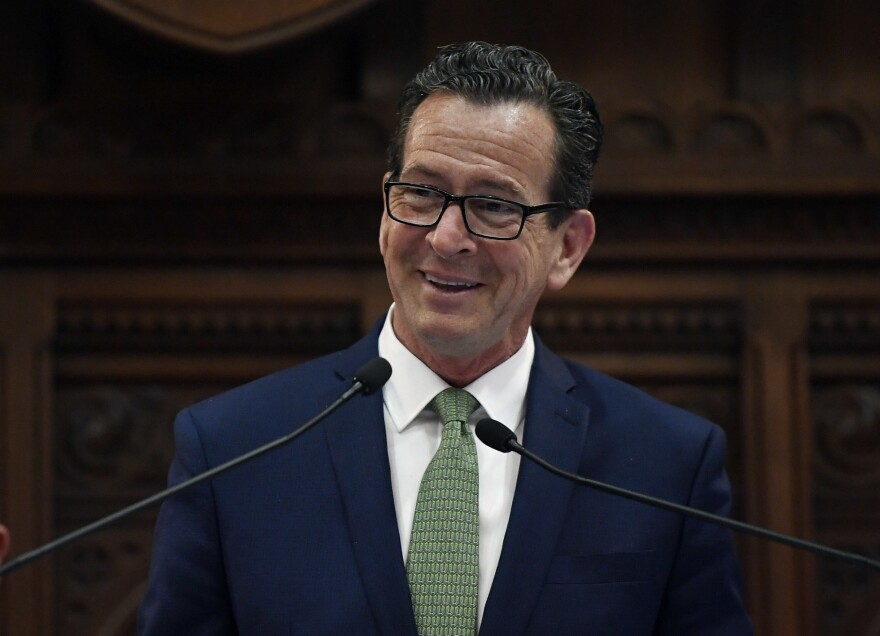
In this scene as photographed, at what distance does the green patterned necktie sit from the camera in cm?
151

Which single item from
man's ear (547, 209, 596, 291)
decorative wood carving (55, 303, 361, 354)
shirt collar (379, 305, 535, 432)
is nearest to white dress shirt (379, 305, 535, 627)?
shirt collar (379, 305, 535, 432)

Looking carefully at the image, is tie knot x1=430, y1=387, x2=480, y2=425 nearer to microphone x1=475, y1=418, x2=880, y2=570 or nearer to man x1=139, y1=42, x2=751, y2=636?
man x1=139, y1=42, x2=751, y2=636

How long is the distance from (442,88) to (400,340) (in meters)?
0.34

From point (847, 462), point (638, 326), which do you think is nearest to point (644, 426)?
point (638, 326)

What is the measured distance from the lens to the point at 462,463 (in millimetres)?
1601

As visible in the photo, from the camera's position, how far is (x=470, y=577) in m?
1.53

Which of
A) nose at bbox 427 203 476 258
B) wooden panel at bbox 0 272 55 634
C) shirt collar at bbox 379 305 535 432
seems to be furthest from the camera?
wooden panel at bbox 0 272 55 634

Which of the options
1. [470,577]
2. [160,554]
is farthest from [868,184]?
[160,554]

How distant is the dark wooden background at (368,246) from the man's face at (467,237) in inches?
36.2

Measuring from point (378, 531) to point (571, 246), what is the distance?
0.51 metres

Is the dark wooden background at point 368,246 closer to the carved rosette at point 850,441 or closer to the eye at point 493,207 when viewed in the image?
the carved rosette at point 850,441

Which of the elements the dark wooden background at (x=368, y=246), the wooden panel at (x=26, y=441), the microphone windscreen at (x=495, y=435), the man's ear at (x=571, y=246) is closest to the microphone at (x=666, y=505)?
the microphone windscreen at (x=495, y=435)

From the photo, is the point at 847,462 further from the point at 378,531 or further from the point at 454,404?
the point at 378,531

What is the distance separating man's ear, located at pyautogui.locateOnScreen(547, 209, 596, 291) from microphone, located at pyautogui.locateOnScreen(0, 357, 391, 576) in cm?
36
